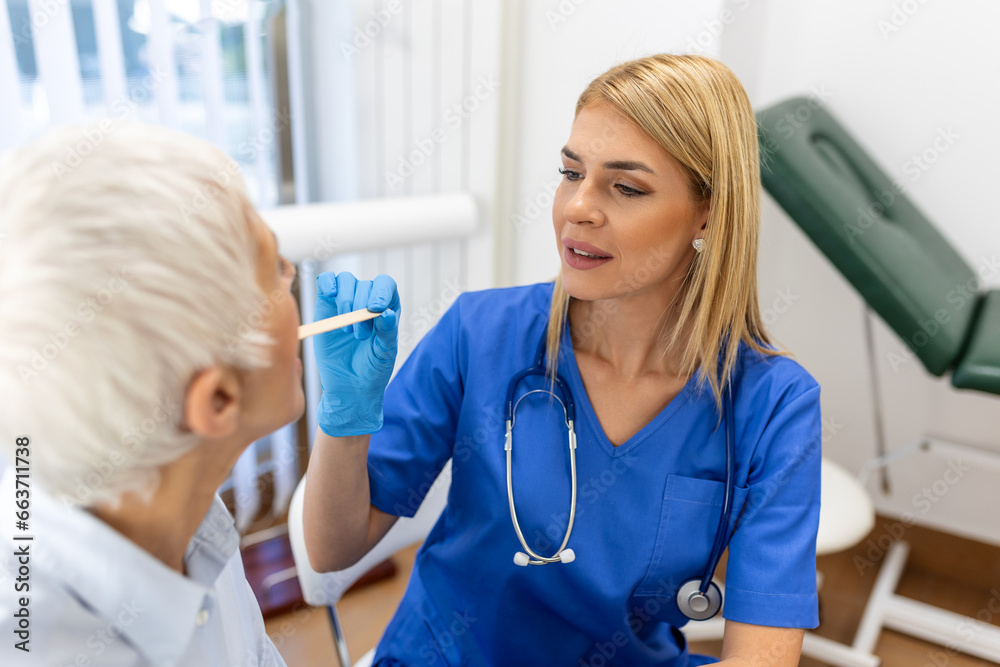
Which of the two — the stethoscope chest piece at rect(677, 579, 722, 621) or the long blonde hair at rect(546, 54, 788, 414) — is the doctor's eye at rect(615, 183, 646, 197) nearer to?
→ the long blonde hair at rect(546, 54, 788, 414)

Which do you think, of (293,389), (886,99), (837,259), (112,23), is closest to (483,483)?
(293,389)

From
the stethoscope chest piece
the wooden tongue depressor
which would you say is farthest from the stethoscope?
the wooden tongue depressor

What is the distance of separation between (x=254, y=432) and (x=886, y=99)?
196 cm

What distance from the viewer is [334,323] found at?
31.2 inches

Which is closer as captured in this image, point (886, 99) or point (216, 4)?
point (216, 4)

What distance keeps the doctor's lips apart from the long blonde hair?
83 mm

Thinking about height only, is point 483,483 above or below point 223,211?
below

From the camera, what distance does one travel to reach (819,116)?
180 cm

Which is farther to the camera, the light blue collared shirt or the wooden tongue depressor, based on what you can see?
the wooden tongue depressor

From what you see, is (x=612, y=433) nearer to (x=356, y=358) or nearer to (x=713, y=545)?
(x=713, y=545)

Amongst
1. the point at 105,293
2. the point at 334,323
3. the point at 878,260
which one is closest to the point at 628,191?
the point at 334,323

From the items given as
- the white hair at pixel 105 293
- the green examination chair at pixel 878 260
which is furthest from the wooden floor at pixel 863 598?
the white hair at pixel 105 293

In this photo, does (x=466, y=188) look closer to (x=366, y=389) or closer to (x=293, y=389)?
(x=366, y=389)

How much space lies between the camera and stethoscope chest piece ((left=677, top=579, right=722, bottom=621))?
0.93 m
